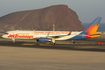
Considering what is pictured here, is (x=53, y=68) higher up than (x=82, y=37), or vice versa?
(x=82, y=37)

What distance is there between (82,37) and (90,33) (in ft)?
8.06

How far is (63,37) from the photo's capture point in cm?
5391

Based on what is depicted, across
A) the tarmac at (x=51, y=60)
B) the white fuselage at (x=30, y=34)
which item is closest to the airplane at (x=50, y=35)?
the white fuselage at (x=30, y=34)

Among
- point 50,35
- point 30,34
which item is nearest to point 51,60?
point 30,34

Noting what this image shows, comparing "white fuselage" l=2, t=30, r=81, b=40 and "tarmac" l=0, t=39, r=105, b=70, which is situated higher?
"white fuselage" l=2, t=30, r=81, b=40

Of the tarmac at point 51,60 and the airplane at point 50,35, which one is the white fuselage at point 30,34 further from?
the tarmac at point 51,60

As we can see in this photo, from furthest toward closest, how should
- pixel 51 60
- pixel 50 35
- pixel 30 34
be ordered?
pixel 50 35 → pixel 30 34 → pixel 51 60

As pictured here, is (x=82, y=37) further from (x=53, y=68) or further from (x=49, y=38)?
(x=53, y=68)

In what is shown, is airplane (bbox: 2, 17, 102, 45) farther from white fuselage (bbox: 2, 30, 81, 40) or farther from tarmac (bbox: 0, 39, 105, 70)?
tarmac (bbox: 0, 39, 105, 70)

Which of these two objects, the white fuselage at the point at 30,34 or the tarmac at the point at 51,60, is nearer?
the tarmac at the point at 51,60

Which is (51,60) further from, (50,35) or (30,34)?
(50,35)

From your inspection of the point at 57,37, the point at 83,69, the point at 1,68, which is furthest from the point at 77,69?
the point at 57,37

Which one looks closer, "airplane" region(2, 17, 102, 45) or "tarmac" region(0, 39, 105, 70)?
"tarmac" region(0, 39, 105, 70)

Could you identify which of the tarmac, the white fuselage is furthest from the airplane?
the tarmac
